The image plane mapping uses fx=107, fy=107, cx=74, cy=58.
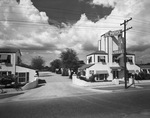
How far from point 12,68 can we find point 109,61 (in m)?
22.2

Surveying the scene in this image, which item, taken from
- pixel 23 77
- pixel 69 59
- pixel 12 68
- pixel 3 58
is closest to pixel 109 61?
pixel 69 59

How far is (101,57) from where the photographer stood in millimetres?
26688

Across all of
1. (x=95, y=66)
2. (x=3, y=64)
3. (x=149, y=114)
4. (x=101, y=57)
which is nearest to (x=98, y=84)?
(x=95, y=66)

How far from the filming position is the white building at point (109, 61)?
85.1ft

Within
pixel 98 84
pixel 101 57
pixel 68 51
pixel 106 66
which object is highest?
pixel 68 51

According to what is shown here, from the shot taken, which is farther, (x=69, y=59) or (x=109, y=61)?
(x=69, y=59)

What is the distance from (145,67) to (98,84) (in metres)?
21.8

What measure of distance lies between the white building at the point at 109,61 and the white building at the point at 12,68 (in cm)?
1315

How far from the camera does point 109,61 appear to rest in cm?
2723

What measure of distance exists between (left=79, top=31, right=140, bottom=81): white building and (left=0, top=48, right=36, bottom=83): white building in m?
13.2

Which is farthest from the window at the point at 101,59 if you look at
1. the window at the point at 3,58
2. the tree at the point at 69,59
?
the window at the point at 3,58

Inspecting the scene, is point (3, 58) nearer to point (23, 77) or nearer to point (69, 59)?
point (23, 77)

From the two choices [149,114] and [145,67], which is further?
[145,67]

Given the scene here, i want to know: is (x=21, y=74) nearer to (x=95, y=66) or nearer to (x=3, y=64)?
(x=3, y=64)
